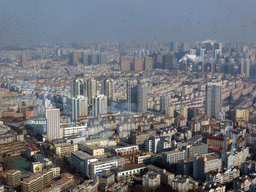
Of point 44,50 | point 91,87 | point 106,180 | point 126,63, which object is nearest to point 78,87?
point 91,87

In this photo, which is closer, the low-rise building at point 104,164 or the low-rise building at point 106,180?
the low-rise building at point 106,180

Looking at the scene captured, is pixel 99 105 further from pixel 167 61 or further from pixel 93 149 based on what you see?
pixel 167 61

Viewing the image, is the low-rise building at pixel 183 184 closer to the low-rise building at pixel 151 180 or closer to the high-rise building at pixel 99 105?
the low-rise building at pixel 151 180

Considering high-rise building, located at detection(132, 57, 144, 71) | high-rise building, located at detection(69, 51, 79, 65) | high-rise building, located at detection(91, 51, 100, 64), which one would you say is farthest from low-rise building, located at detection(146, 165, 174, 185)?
high-rise building, located at detection(69, 51, 79, 65)

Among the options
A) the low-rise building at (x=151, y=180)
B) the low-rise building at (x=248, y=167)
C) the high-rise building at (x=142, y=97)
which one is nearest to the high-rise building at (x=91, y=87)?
the high-rise building at (x=142, y=97)

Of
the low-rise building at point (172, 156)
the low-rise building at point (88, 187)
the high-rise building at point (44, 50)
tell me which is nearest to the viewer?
the low-rise building at point (88, 187)
